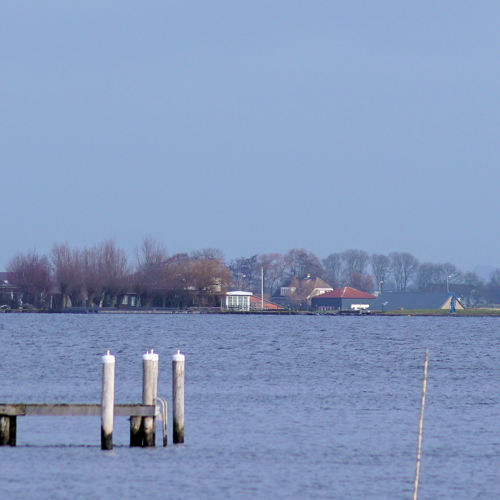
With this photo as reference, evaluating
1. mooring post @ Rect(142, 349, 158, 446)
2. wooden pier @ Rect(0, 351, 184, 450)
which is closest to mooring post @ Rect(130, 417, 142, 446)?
wooden pier @ Rect(0, 351, 184, 450)

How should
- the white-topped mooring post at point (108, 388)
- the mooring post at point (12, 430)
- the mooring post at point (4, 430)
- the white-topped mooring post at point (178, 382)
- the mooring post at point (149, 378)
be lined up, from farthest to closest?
the mooring post at point (12, 430), the mooring post at point (4, 430), the white-topped mooring post at point (178, 382), the mooring post at point (149, 378), the white-topped mooring post at point (108, 388)

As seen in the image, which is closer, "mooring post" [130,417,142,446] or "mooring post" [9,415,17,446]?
"mooring post" [130,417,142,446]

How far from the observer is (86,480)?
25.9 metres

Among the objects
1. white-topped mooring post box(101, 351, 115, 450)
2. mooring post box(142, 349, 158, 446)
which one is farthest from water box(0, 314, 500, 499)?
mooring post box(142, 349, 158, 446)

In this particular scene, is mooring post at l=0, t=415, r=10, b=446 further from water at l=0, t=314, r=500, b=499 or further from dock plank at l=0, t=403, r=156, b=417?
dock plank at l=0, t=403, r=156, b=417

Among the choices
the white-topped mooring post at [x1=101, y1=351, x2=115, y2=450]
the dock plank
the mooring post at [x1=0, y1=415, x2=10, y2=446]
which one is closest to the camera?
the white-topped mooring post at [x1=101, y1=351, x2=115, y2=450]

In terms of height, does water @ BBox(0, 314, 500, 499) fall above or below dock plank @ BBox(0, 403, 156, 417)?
below

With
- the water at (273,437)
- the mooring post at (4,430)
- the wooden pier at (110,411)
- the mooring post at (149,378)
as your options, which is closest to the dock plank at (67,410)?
the wooden pier at (110,411)

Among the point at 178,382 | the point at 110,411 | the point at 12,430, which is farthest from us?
the point at 12,430

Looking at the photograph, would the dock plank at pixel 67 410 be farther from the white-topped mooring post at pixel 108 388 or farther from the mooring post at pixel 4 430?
the mooring post at pixel 4 430

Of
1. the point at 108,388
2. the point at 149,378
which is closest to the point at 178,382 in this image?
the point at 149,378

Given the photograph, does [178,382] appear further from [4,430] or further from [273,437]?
[273,437]

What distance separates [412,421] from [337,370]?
25709mm

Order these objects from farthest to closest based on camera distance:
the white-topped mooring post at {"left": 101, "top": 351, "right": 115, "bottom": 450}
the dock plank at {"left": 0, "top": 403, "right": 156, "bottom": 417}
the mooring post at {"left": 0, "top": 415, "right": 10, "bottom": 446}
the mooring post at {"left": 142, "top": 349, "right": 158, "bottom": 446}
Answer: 1. the mooring post at {"left": 0, "top": 415, "right": 10, "bottom": 446}
2. the mooring post at {"left": 142, "top": 349, "right": 158, "bottom": 446}
3. the dock plank at {"left": 0, "top": 403, "right": 156, "bottom": 417}
4. the white-topped mooring post at {"left": 101, "top": 351, "right": 115, "bottom": 450}
